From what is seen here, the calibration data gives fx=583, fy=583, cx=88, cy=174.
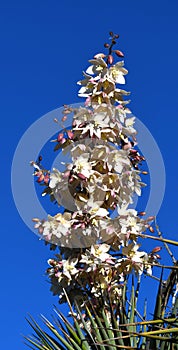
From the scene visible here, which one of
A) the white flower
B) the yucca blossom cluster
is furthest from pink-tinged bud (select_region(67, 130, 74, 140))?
the white flower

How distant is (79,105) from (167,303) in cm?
130

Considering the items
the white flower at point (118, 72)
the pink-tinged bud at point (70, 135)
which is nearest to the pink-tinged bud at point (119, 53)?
the white flower at point (118, 72)

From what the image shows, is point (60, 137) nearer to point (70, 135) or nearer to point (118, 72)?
point (70, 135)

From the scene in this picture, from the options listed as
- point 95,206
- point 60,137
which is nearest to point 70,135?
point 60,137

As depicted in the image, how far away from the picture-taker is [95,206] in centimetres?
314

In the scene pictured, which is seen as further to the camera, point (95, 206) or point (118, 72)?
point (118, 72)

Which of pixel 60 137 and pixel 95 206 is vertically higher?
pixel 60 137

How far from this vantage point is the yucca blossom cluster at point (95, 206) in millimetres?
3152

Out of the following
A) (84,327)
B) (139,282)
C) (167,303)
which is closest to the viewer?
(167,303)

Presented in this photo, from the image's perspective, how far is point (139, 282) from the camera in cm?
333

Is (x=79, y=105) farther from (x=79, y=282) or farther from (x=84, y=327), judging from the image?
(x=84, y=327)

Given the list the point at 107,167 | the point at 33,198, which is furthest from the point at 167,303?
the point at 33,198

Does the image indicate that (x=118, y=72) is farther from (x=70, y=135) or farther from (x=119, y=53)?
(x=70, y=135)

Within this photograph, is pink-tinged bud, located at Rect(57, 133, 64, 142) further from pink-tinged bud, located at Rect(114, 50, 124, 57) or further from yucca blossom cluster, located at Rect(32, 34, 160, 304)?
pink-tinged bud, located at Rect(114, 50, 124, 57)
